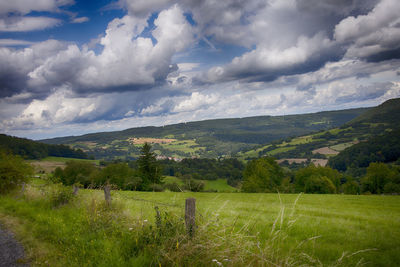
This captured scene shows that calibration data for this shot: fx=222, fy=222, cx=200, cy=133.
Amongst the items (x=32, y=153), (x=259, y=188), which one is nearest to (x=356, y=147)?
(x=259, y=188)

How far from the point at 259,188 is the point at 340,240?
49.0 meters

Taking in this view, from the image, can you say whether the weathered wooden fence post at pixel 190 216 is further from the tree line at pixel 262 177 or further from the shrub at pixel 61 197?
the tree line at pixel 262 177

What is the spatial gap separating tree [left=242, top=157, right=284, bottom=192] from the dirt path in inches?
1999

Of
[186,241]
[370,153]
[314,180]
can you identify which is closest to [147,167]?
[314,180]

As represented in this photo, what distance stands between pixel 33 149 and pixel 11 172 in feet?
398

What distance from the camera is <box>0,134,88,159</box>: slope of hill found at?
10631 centimetres

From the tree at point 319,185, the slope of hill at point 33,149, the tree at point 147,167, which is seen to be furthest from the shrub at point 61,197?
the slope of hill at point 33,149

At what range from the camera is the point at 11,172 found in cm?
1426

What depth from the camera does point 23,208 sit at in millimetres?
10367

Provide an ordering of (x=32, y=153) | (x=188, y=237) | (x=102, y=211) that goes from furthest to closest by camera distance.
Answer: (x=32, y=153)
(x=102, y=211)
(x=188, y=237)

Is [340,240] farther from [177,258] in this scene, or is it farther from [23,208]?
[23,208]

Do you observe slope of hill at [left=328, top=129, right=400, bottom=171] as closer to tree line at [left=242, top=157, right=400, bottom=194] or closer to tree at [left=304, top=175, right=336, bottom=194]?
tree line at [left=242, top=157, right=400, bottom=194]

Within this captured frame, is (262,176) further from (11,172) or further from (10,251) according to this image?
(10,251)

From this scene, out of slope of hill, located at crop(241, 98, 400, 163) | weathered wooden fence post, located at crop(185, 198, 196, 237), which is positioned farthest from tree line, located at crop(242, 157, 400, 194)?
slope of hill, located at crop(241, 98, 400, 163)
